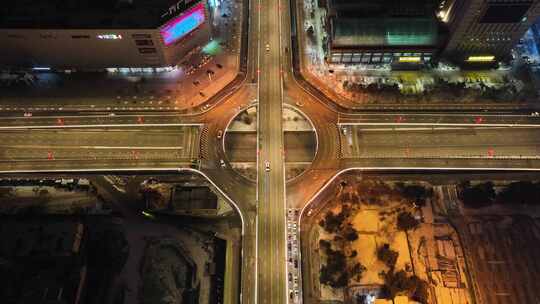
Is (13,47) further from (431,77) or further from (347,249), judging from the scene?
(431,77)

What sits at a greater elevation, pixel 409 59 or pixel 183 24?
pixel 183 24

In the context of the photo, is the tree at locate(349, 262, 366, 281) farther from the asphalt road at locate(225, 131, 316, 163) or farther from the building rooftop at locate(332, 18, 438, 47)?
the building rooftop at locate(332, 18, 438, 47)

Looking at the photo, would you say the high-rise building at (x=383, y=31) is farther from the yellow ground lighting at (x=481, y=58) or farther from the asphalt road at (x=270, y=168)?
the asphalt road at (x=270, y=168)

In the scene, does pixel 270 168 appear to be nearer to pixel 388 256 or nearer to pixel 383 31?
pixel 388 256

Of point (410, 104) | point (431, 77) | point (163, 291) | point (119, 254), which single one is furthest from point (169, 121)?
point (431, 77)

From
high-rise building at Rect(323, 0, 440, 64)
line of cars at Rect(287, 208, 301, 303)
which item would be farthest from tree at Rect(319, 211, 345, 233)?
high-rise building at Rect(323, 0, 440, 64)

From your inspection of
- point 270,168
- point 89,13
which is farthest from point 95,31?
point 270,168
